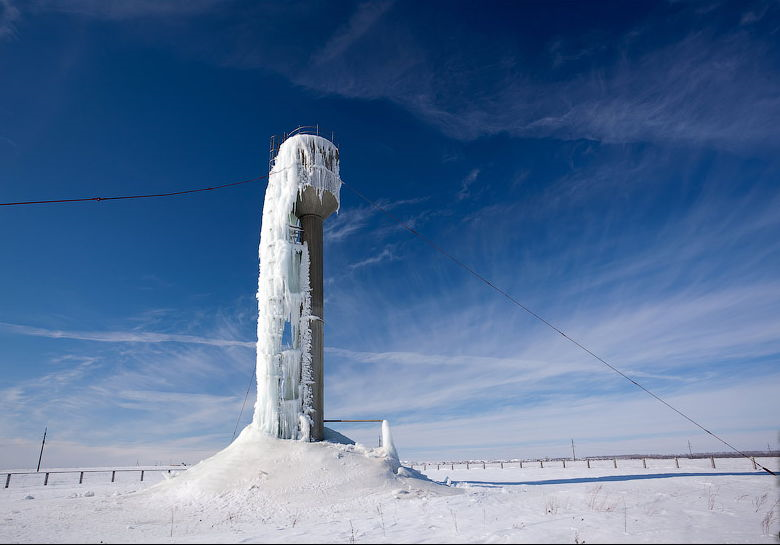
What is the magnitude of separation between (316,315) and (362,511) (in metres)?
10.3

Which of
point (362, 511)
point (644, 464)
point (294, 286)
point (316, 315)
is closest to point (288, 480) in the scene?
point (362, 511)

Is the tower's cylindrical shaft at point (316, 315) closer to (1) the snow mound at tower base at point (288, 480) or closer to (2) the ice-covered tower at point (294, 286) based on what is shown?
(2) the ice-covered tower at point (294, 286)

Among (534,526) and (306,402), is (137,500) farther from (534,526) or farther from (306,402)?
(534,526)

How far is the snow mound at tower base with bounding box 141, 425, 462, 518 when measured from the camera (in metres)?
15.4

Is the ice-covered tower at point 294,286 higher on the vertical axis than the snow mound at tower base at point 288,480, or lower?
higher

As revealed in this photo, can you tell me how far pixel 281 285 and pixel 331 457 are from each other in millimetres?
8177

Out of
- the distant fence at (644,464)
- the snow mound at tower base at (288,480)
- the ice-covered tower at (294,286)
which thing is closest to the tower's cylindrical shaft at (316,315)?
the ice-covered tower at (294,286)

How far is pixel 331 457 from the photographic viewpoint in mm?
18328

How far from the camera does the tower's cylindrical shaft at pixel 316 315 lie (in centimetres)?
2120

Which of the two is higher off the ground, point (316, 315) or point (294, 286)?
point (294, 286)

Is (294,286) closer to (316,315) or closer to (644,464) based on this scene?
(316,315)

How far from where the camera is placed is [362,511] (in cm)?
1390

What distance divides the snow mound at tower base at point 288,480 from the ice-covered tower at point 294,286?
4.60ft

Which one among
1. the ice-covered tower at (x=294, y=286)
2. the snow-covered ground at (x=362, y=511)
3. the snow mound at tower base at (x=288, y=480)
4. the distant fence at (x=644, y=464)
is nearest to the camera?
the snow-covered ground at (x=362, y=511)
